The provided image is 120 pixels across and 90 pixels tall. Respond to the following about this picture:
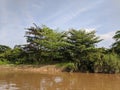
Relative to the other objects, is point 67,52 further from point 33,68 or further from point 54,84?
point 54,84

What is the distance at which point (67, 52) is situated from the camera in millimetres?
25047

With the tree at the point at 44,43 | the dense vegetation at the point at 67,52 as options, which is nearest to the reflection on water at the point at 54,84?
the dense vegetation at the point at 67,52

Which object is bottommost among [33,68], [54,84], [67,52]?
[54,84]

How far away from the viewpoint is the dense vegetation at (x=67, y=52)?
2280cm

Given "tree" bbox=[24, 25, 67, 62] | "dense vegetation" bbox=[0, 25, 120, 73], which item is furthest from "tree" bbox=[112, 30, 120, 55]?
"tree" bbox=[24, 25, 67, 62]

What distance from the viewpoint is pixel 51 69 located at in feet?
77.6

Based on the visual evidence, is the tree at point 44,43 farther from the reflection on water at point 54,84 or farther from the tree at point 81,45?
the reflection on water at point 54,84

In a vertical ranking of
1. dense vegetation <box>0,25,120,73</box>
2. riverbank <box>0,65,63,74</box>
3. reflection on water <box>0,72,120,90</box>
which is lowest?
reflection on water <box>0,72,120,90</box>

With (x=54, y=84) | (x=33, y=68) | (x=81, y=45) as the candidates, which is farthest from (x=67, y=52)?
(x=54, y=84)

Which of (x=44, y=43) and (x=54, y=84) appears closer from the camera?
(x=54, y=84)

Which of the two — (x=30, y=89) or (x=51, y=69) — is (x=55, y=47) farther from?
(x=30, y=89)

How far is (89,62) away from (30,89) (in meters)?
13.2

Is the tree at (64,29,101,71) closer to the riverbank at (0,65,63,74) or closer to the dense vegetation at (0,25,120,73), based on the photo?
→ the dense vegetation at (0,25,120,73)

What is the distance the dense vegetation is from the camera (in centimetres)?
2280
